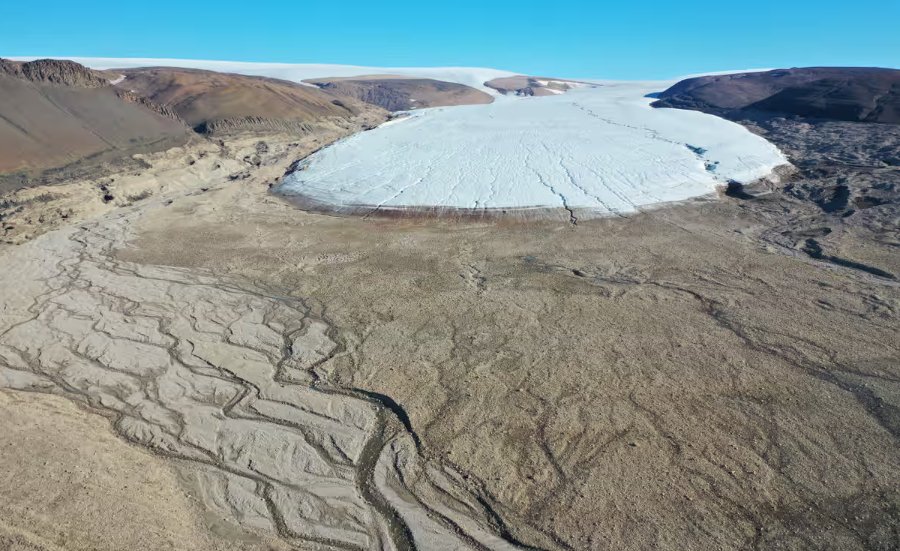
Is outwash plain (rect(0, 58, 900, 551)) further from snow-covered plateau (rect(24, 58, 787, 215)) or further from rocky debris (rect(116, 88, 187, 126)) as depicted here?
rocky debris (rect(116, 88, 187, 126))

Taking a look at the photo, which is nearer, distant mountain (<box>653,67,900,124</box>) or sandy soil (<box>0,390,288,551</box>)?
sandy soil (<box>0,390,288,551</box>)

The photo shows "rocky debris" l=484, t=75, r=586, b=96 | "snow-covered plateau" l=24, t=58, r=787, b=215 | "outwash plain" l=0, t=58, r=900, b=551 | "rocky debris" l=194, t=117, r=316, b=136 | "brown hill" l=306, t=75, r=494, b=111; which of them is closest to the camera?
Answer: "outwash plain" l=0, t=58, r=900, b=551

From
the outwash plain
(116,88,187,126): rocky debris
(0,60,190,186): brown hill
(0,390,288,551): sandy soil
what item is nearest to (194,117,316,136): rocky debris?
(116,88,187,126): rocky debris

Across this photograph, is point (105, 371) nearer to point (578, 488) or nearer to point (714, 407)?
point (578, 488)

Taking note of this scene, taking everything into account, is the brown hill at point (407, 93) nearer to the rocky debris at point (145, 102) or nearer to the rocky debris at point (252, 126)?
the rocky debris at point (252, 126)

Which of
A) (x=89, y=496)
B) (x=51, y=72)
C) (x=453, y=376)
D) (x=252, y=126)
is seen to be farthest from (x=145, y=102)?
(x=89, y=496)

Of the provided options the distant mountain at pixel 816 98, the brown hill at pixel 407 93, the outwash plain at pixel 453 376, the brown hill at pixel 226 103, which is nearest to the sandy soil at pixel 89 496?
the outwash plain at pixel 453 376
